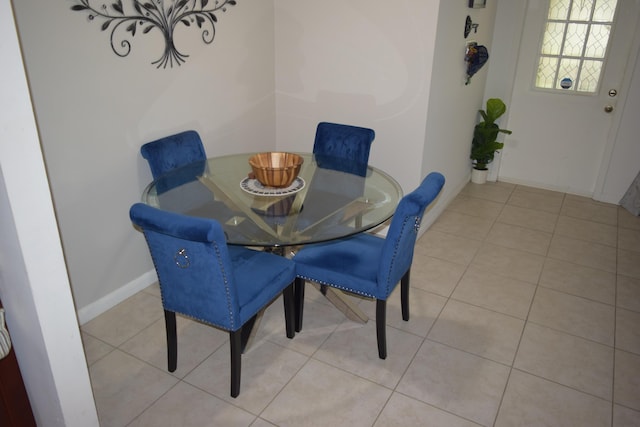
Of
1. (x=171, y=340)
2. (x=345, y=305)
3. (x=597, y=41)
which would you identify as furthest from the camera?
(x=597, y=41)

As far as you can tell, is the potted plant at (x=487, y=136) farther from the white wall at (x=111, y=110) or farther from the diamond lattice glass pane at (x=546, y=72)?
the white wall at (x=111, y=110)

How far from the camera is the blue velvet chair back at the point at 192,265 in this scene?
1.87 meters

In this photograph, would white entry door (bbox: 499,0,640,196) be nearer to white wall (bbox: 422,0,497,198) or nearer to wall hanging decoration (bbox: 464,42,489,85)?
white wall (bbox: 422,0,497,198)

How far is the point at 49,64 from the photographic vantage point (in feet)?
7.50

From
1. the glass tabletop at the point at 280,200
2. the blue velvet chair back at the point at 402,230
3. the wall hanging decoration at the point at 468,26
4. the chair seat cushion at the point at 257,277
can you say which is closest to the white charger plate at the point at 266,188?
the glass tabletop at the point at 280,200

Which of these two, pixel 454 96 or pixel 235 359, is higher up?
pixel 454 96

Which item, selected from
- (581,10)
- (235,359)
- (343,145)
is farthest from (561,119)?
(235,359)

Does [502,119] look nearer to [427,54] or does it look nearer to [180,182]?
[427,54]

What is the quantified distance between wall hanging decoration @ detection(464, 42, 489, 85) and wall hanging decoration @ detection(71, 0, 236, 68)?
184cm

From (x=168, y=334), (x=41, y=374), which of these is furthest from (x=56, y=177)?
(x=41, y=374)

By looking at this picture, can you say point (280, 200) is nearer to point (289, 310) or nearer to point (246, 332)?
point (289, 310)

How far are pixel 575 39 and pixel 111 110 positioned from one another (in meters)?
3.85

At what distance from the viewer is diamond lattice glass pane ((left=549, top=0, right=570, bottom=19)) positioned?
14.1 ft

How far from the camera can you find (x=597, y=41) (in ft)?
14.0
